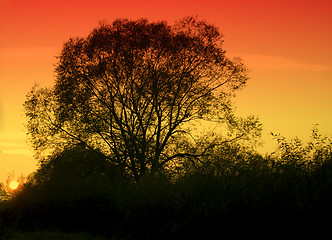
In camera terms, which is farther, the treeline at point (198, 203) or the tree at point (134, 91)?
the tree at point (134, 91)

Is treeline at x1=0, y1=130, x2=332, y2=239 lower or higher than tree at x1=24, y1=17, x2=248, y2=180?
lower

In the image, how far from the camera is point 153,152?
4159 centimetres

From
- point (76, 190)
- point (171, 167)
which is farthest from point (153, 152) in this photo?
point (76, 190)

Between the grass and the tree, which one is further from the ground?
the tree

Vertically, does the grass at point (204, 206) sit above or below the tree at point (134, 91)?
below

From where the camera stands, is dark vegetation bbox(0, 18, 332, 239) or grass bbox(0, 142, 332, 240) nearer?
grass bbox(0, 142, 332, 240)

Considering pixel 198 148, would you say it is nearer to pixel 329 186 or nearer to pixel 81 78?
pixel 81 78

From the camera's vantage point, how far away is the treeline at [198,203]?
2244 centimetres

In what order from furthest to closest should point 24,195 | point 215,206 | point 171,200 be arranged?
point 24,195 < point 171,200 < point 215,206

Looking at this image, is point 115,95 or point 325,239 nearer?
point 325,239

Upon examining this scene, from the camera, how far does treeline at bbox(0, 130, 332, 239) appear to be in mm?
22438

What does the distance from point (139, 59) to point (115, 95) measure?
3.38 metres

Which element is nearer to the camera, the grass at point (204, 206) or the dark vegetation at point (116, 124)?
the grass at point (204, 206)

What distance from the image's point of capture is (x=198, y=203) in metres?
24.3
